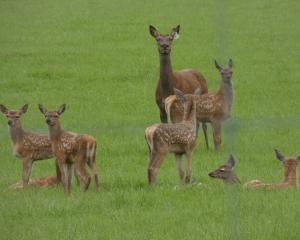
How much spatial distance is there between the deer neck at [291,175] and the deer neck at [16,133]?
9.50ft

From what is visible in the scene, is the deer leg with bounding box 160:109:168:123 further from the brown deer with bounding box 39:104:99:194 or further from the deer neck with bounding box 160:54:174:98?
the brown deer with bounding box 39:104:99:194

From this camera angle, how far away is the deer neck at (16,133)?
12134 millimetres

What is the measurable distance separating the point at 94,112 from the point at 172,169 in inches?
186

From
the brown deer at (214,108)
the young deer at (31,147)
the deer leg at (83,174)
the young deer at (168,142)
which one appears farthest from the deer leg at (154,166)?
the brown deer at (214,108)

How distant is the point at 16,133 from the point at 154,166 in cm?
178

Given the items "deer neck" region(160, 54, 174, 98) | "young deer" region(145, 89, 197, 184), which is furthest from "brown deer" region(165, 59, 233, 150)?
"young deer" region(145, 89, 197, 184)

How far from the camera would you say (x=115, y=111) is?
17.5 metres

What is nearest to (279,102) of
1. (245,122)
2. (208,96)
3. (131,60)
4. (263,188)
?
(245,122)

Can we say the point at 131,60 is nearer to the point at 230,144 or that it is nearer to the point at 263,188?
the point at 230,144

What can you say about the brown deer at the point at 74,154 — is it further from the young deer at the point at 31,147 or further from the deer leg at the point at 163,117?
the deer leg at the point at 163,117

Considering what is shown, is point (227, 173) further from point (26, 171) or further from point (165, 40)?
point (165, 40)

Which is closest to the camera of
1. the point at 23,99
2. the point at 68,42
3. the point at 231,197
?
the point at 231,197

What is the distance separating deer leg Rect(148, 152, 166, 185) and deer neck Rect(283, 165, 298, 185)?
1.26 meters

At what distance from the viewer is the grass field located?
9609 millimetres
